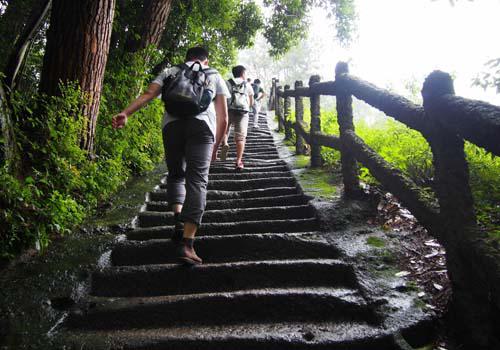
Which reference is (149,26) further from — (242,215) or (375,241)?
(375,241)

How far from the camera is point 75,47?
164 inches

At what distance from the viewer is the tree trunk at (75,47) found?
4.11 m

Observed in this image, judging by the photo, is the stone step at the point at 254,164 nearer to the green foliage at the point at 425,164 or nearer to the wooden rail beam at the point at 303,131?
the wooden rail beam at the point at 303,131

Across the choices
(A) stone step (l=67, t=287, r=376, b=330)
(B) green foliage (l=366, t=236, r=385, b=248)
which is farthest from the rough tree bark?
(B) green foliage (l=366, t=236, r=385, b=248)

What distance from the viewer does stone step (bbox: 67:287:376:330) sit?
8.16ft

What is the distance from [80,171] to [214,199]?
1629 mm

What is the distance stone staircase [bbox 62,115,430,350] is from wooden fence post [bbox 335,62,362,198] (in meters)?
0.52

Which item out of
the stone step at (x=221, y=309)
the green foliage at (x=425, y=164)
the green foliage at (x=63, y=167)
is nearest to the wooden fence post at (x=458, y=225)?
the green foliage at (x=425, y=164)

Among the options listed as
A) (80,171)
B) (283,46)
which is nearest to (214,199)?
(80,171)

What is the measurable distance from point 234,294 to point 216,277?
0.32 m

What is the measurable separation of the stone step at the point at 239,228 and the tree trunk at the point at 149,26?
447 cm

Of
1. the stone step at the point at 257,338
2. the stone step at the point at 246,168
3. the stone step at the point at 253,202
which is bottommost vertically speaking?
the stone step at the point at 257,338

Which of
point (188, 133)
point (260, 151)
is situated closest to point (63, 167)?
point (188, 133)

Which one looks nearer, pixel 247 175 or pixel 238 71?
pixel 247 175
